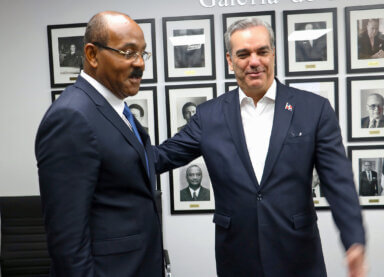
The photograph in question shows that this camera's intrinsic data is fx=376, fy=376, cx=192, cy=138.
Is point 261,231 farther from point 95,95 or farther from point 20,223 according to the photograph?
point 20,223

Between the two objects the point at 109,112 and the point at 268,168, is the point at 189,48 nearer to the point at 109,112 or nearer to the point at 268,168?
the point at 268,168

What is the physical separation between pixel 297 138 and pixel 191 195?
1537 mm

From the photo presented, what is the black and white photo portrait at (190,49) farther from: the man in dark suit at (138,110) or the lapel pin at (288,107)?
the lapel pin at (288,107)

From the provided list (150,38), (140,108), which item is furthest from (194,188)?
(150,38)

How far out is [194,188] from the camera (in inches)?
115

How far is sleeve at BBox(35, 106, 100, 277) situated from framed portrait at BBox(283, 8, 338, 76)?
200 cm

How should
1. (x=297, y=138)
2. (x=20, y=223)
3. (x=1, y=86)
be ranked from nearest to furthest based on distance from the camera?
(x=297, y=138) → (x=20, y=223) → (x=1, y=86)

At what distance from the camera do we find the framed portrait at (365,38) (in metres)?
2.71

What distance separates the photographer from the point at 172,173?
2.91m

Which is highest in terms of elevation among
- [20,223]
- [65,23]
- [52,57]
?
[65,23]

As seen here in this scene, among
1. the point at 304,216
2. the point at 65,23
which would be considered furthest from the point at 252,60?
the point at 65,23

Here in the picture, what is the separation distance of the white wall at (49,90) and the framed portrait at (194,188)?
0.07 meters

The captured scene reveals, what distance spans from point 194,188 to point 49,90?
1.37 m

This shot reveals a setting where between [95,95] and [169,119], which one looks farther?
[169,119]
